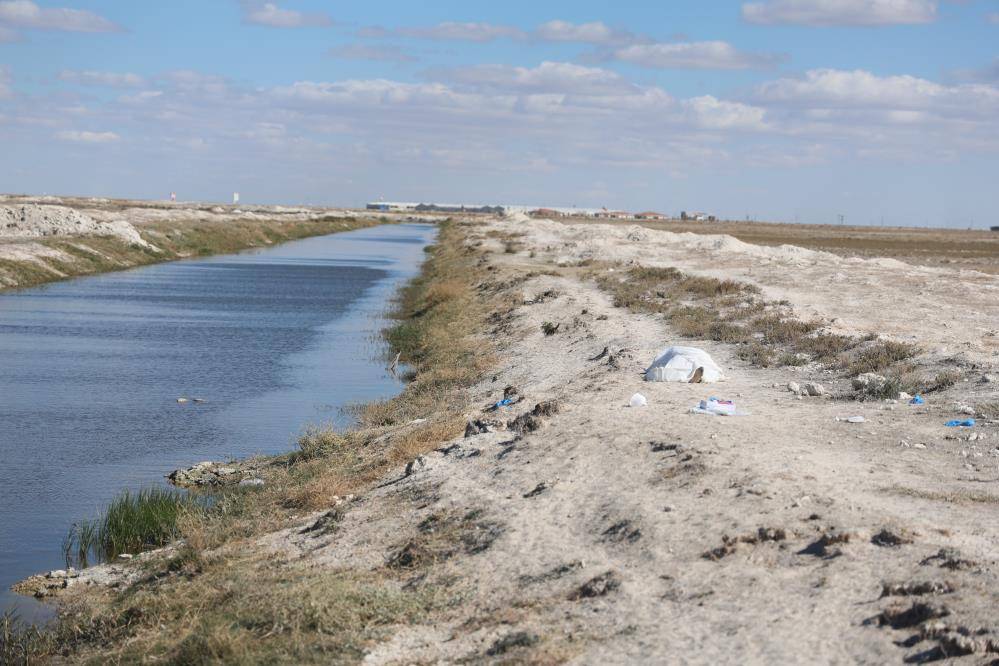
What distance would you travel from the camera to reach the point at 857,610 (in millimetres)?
8055

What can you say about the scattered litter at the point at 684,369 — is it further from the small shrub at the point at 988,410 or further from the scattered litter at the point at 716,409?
the small shrub at the point at 988,410

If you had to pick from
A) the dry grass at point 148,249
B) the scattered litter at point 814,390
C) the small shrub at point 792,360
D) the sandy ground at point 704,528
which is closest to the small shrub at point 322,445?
the sandy ground at point 704,528

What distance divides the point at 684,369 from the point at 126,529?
335 inches

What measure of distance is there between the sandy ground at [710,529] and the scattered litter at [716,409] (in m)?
0.22

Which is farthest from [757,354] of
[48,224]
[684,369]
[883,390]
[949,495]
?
[48,224]

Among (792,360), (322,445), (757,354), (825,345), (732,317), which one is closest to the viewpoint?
(322,445)

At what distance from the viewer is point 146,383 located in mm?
23406

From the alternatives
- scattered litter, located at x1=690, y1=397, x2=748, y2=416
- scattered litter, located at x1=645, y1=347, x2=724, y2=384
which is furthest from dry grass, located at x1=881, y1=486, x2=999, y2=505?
scattered litter, located at x1=645, y1=347, x2=724, y2=384

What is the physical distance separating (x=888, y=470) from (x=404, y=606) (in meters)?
5.29

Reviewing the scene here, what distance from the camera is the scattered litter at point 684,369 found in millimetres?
17328

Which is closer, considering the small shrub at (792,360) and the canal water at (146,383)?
the canal water at (146,383)

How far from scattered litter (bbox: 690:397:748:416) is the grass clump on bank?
638cm

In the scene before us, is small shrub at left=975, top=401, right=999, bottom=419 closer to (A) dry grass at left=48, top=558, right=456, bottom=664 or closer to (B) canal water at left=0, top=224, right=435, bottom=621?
(A) dry grass at left=48, top=558, right=456, bottom=664

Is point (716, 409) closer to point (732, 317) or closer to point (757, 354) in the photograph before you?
point (757, 354)
